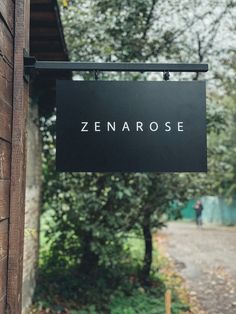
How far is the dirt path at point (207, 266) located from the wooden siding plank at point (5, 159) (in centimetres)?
691

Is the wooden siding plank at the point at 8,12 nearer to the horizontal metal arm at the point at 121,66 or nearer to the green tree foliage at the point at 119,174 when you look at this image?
the horizontal metal arm at the point at 121,66

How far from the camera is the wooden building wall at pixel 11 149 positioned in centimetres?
237

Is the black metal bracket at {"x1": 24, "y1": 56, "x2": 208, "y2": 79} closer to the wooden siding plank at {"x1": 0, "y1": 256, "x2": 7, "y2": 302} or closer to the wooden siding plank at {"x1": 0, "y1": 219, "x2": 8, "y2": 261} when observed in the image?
the wooden siding plank at {"x1": 0, "y1": 219, "x2": 8, "y2": 261}

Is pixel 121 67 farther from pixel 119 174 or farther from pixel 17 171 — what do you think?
pixel 119 174

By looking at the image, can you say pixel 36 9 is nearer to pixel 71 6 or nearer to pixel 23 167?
pixel 23 167

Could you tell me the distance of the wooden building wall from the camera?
2.37 meters

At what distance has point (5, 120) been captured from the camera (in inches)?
94.0

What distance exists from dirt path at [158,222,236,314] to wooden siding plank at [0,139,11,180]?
6.91 m

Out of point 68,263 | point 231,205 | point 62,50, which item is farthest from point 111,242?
point 231,205

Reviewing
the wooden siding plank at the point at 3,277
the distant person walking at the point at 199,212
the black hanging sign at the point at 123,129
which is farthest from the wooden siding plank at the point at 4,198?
the distant person walking at the point at 199,212

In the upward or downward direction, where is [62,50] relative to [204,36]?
downward

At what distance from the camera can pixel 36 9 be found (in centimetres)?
441

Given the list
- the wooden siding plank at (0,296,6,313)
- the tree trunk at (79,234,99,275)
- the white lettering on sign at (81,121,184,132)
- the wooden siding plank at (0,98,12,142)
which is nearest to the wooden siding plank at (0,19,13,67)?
the wooden siding plank at (0,98,12,142)

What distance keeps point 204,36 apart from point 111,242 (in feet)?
16.1
